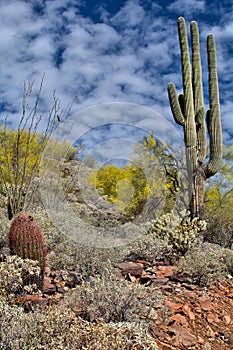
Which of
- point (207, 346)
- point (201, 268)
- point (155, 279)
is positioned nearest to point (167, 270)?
point (201, 268)

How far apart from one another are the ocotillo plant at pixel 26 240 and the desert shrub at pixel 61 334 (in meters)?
1.45

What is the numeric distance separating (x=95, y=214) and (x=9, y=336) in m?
6.95

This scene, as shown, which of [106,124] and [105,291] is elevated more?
[106,124]

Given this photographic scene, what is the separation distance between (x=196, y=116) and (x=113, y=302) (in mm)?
6638

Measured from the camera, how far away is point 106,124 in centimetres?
723

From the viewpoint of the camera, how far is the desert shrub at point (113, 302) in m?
3.04

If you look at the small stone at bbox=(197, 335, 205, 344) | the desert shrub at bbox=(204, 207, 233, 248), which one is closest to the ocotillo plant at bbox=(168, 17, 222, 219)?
the desert shrub at bbox=(204, 207, 233, 248)

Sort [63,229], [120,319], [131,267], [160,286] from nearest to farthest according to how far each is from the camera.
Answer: [120,319] < [160,286] < [131,267] < [63,229]

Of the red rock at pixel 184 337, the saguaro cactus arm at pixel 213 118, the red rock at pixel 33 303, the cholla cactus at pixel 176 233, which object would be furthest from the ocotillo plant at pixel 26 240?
the saguaro cactus arm at pixel 213 118

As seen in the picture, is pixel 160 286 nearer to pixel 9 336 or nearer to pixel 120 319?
pixel 120 319

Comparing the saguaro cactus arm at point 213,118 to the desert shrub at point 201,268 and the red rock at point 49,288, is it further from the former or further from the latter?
the red rock at point 49,288

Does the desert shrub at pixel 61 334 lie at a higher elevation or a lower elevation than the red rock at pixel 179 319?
higher

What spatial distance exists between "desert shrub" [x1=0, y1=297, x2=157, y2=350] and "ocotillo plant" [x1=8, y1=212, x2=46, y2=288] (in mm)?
1450

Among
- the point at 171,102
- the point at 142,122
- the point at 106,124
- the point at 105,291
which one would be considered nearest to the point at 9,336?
the point at 105,291
